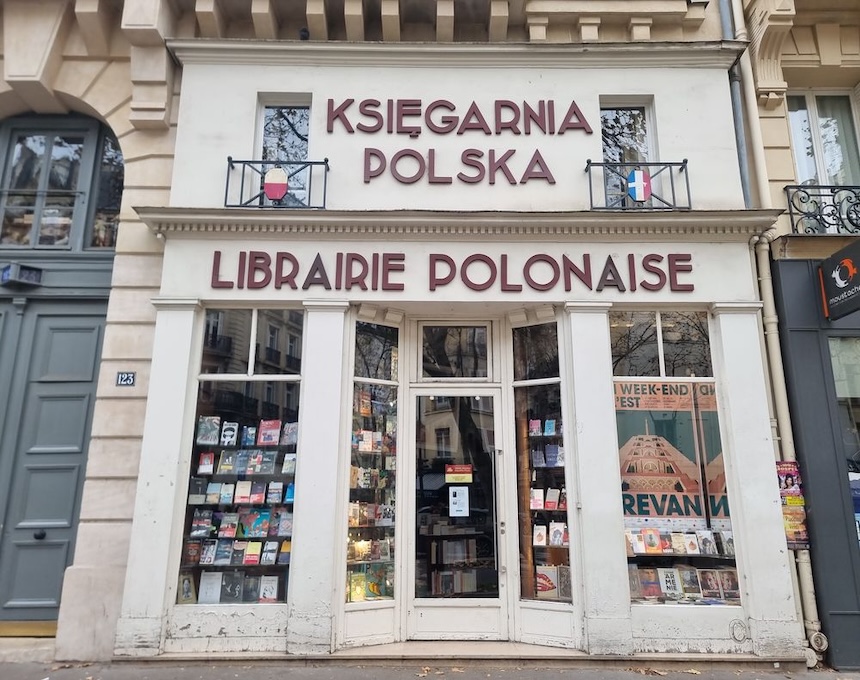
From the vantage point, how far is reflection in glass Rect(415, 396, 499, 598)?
242 inches

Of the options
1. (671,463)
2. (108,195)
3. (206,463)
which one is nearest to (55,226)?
(108,195)

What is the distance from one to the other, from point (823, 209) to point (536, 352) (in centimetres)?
380

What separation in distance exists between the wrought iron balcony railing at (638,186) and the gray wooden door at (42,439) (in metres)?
6.08

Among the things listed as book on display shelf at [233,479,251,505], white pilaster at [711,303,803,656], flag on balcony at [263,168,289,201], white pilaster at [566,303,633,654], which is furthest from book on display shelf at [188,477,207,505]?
white pilaster at [711,303,803,656]

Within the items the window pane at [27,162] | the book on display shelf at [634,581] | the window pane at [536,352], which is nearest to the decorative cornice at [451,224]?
the window pane at [536,352]

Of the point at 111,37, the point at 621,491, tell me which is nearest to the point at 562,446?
the point at 621,491

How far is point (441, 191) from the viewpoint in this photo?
6645 mm

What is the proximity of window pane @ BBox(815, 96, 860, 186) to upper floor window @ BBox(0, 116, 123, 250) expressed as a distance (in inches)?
351

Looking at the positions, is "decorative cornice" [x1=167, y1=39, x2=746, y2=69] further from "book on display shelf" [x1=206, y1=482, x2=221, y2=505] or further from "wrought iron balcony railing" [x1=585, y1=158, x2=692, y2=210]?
"book on display shelf" [x1=206, y1=482, x2=221, y2=505]

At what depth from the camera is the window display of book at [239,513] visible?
586 cm

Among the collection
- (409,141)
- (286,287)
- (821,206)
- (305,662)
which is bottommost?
(305,662)

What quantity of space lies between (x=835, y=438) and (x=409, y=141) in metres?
5.76

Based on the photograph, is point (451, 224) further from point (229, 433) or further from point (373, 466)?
point (229, 433)

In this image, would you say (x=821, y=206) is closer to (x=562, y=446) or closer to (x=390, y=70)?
(x=562, y=446)
